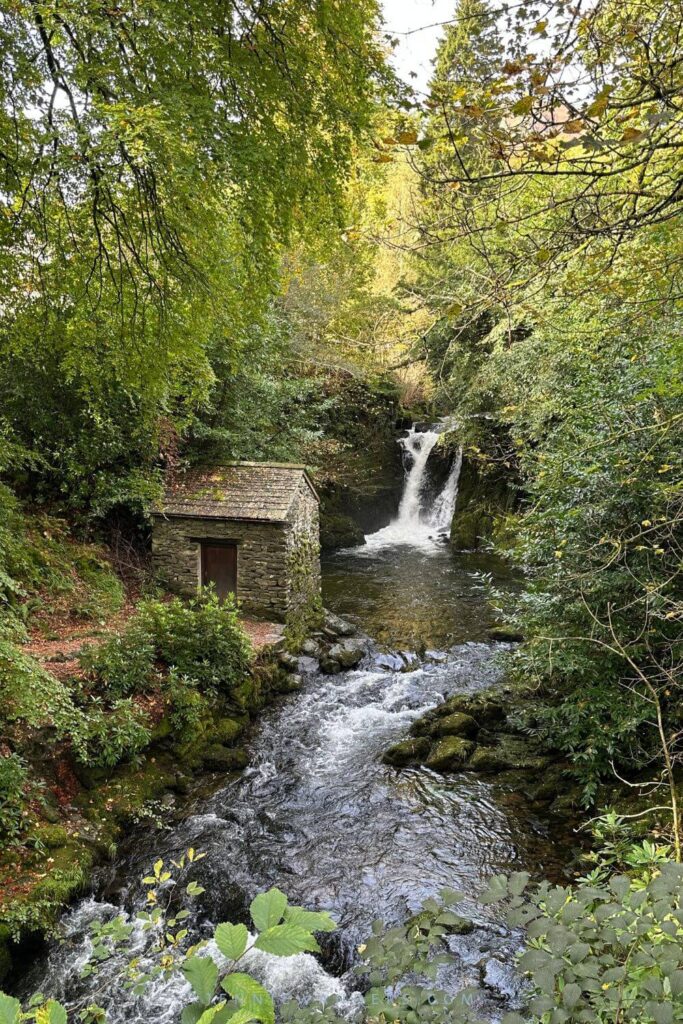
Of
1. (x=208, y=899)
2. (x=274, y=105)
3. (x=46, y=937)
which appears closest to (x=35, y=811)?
(x=46, y=937)

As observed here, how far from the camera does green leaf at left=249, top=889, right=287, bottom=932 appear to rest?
1677mm

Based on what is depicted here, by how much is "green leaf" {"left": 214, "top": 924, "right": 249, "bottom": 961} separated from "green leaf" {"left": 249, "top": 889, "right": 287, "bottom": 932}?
0.05m

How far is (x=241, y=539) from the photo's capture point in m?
11.4

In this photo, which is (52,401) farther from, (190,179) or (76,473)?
(190,179)

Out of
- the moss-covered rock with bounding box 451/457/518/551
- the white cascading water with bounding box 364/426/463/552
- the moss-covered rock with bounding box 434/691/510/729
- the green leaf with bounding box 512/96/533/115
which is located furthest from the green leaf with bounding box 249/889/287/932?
the white cascading water with bounding box 364/426/463/552

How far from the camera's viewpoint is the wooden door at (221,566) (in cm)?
1166

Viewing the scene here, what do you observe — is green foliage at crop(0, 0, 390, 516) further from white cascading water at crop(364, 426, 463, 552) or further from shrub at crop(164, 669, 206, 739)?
white cascading water at crop(364, 426, 463, 552)

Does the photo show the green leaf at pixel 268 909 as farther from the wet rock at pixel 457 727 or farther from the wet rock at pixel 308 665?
the wet rock at pixel 308 665

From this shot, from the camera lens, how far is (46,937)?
5012mm

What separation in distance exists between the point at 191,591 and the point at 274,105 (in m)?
9.15

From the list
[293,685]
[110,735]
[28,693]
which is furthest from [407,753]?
[28,693]

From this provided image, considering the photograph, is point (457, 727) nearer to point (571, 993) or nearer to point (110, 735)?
point (110, 735)

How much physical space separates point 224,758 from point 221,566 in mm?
4574

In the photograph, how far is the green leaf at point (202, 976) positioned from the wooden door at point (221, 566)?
1006 cm
